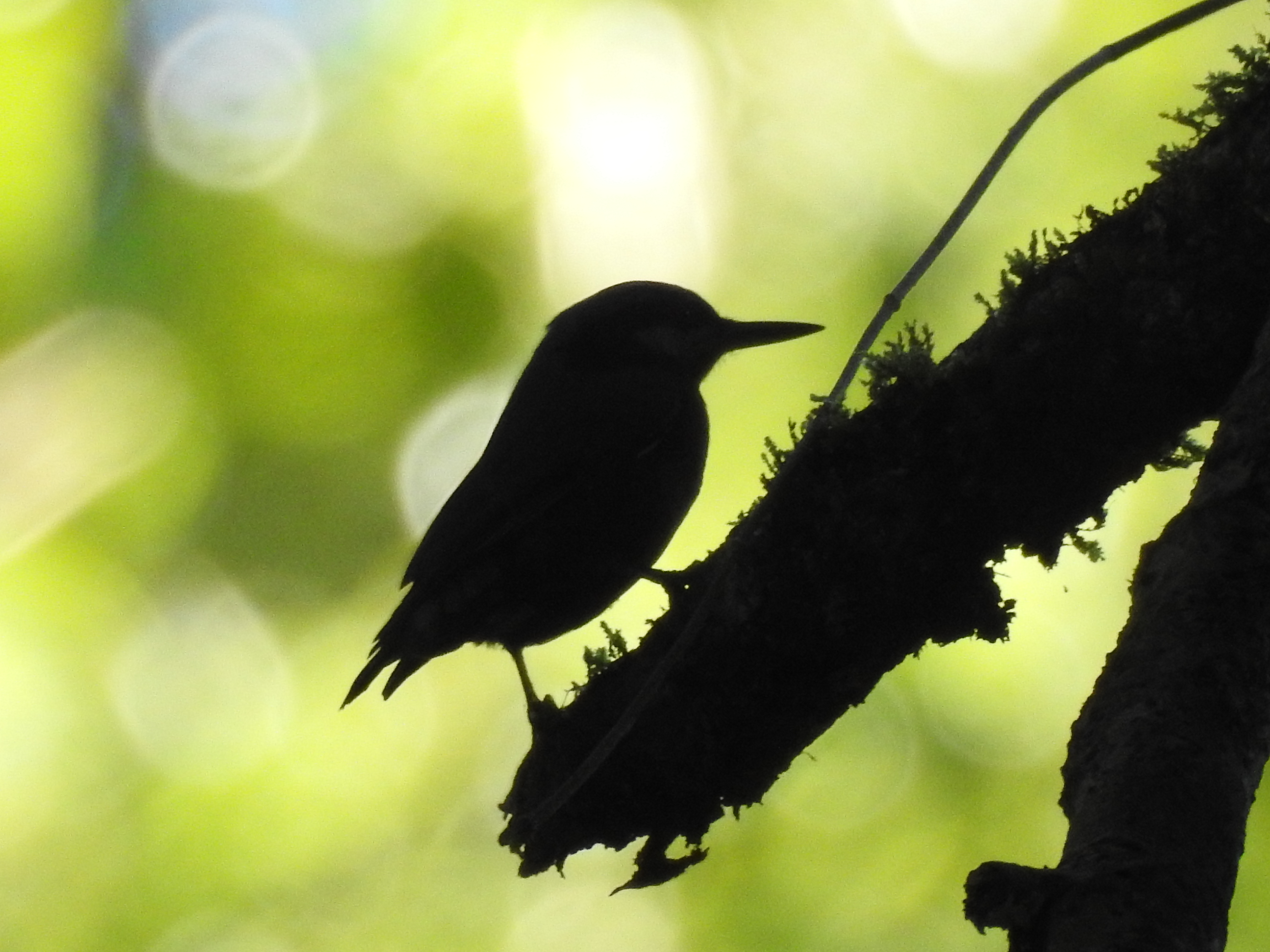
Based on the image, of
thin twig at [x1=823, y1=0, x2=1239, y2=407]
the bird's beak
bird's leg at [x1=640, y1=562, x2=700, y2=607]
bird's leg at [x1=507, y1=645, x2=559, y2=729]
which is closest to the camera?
thin twig at [x1=823, y1=0, x2=1239, y2=407]

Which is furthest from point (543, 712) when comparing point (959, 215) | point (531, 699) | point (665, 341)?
point (665, 341)

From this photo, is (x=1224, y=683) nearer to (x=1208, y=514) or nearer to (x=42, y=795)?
(x=1208, y=514)

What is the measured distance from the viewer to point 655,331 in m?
4.22

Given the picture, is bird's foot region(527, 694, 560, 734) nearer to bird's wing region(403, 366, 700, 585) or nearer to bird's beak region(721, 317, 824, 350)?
bird's wing region(403, 366, 700, 585)

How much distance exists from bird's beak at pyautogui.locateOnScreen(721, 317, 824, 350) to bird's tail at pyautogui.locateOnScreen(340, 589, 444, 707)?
137cm

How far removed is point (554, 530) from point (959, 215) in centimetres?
174

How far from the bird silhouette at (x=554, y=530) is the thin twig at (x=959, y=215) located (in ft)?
4.20

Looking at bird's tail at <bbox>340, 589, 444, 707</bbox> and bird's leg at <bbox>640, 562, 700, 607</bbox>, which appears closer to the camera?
bird's leg at <bbox>640, 562, 700, 607</bbox>

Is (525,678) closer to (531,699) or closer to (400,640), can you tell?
(531,699)

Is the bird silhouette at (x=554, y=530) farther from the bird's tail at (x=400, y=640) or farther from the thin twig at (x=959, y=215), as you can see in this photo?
the thin twig at (x=959, y=215)

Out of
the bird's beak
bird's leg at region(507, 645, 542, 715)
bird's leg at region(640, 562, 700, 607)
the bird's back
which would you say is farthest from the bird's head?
bird's leg at region(640, 562, 700, 607)

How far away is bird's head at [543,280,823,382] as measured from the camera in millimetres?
4078

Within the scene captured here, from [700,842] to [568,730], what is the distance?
351mm

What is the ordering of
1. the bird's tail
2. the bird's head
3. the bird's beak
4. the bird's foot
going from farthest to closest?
the bird's head < the bird's beak < the bird's tail < the bird's foot
